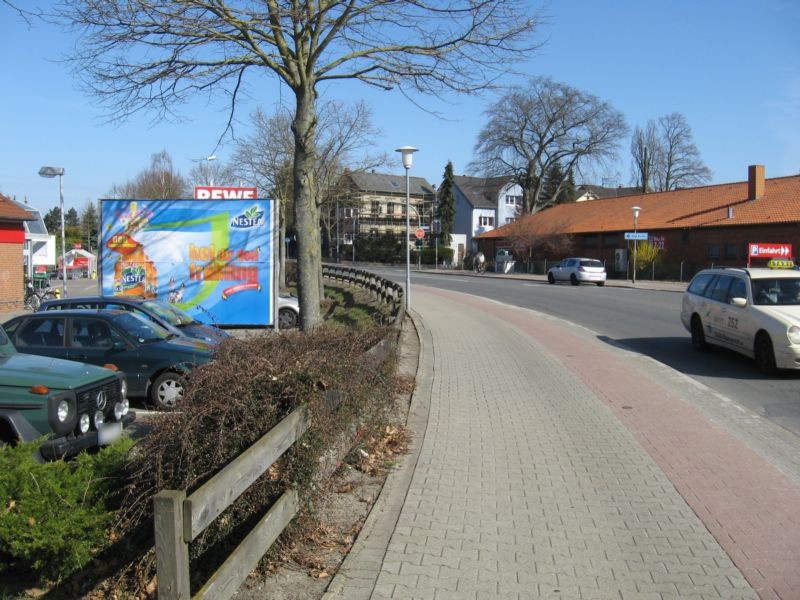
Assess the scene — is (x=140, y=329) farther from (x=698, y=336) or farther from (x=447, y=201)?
(x=447, y=201)

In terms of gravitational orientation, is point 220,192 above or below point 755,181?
below

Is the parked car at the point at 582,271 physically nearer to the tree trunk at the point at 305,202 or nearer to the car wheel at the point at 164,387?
the tree trunk at the point at 305,202

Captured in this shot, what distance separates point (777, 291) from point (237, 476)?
10830 millimetres

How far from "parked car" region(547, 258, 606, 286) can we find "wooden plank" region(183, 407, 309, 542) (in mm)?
36345

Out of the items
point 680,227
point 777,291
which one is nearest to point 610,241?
point 680,227

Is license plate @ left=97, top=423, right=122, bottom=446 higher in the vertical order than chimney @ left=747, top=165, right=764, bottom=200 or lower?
lower

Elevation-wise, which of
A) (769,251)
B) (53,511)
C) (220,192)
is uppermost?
(220,192)

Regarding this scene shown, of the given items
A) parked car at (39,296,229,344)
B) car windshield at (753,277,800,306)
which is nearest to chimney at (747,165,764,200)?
car windshield at (753,277,800,306)

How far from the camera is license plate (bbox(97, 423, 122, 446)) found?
246 inches

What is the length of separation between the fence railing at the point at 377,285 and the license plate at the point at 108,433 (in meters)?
7.06

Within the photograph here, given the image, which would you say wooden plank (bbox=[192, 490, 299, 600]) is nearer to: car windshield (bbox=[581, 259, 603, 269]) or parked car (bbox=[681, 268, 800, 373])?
parked car (bbox=[681, 268, 800, 373])

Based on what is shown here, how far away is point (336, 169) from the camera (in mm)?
32156

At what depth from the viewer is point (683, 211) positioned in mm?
48000

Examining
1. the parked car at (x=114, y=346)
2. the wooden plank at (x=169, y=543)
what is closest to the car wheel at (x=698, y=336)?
the parked car at (x=114, y=346)
